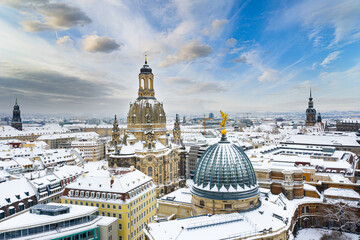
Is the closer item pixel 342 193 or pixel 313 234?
pixel 313 234

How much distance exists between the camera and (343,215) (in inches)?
2746

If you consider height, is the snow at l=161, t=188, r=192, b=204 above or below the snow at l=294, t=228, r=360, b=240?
above

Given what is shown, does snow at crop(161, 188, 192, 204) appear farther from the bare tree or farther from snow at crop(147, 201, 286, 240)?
the bare tree

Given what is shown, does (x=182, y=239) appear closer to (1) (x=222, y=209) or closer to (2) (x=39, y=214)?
(1) (x=222, y=209)

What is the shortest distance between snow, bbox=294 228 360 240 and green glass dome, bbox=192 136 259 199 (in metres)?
30.8

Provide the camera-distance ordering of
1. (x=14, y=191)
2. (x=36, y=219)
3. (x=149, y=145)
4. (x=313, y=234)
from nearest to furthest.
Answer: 1. (x=36, y=219)
2. (x=14, y=191)
3. (x=313, y=234)
4. (x=149, y=145)

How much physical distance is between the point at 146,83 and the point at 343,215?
75.4 metres

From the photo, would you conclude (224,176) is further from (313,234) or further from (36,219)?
(313,234)

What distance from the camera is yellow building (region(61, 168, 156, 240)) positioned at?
59469 mm

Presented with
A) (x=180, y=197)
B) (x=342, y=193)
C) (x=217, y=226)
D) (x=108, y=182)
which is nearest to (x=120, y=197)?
(x=108, y=182)

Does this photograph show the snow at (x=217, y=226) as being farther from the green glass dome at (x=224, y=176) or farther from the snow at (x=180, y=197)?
the snow at (x=180, y=197)

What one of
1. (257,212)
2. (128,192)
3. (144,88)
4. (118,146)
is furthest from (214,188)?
(144,88)

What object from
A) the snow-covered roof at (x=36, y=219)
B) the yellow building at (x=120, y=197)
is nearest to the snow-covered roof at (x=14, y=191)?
the yellow building at (x=120, y=197)

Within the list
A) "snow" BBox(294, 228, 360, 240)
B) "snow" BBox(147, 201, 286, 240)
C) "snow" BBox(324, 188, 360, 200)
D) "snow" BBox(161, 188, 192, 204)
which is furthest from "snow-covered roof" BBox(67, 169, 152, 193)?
"snow" BBox(324, 188, 360, 200)
